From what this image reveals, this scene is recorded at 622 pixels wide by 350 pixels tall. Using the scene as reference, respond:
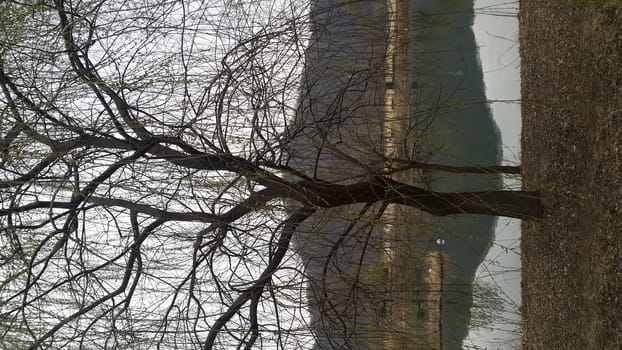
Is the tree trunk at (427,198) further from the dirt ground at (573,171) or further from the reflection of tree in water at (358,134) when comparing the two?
the dirt ground at (573,171)

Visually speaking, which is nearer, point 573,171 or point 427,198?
point 427,198

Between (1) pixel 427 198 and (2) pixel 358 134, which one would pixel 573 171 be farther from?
(2) pixel 358 134

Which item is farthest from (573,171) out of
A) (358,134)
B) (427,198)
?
(358,134)

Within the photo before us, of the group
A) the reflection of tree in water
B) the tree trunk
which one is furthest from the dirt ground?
the reflection of tree in water

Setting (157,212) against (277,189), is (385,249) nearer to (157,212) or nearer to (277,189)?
(277,189)

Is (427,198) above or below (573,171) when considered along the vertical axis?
below

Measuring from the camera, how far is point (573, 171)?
4270 mm

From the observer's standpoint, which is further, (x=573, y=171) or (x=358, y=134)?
(x=573, y=171)

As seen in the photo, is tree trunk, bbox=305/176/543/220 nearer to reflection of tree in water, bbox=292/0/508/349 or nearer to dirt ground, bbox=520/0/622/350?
reflection of tree in water, bbox=292/0/508/349

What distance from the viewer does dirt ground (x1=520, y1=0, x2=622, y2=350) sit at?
3633 millimetres

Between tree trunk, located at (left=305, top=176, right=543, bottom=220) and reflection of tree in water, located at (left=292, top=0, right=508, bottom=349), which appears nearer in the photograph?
reflection of tree in water, located at (left=292, top=0, right=508, bottom=349)

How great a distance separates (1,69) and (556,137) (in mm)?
4015

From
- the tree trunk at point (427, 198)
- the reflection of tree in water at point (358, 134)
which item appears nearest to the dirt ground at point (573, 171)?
the tree trunk at point (427, 198)

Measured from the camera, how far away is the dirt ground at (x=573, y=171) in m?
3.63
